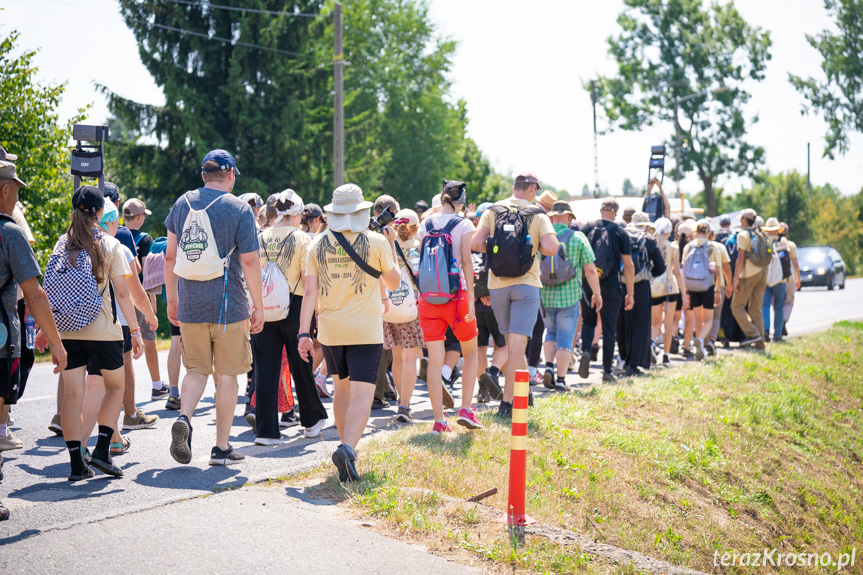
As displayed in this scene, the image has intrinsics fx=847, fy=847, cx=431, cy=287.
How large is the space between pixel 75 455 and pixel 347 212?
2.55m

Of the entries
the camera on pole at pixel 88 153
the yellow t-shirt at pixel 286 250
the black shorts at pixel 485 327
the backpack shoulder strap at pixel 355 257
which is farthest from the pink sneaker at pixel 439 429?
the camera on pole at pixel 88 153

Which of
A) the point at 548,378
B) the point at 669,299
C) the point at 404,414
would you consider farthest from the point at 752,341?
the point at 404,414

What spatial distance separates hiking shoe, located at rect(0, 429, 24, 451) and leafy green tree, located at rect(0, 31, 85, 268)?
8.36m

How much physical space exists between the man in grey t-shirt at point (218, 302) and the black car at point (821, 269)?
108 feet

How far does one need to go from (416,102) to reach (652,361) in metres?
32.4

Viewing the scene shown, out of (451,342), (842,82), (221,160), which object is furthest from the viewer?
(842,82)

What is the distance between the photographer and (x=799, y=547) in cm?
783

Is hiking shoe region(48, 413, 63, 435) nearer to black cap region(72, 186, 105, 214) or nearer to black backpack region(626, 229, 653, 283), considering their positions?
black cap region(72, 186, 105, 214)

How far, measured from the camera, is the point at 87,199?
19.4 ft

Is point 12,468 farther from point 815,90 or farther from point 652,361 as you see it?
point 815,90

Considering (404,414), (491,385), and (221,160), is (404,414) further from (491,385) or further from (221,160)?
(221,160)

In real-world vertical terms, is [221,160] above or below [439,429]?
above

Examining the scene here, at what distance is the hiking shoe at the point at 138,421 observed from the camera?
25.0ft

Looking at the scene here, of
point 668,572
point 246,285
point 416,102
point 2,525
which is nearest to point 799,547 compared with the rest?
point 668,572
